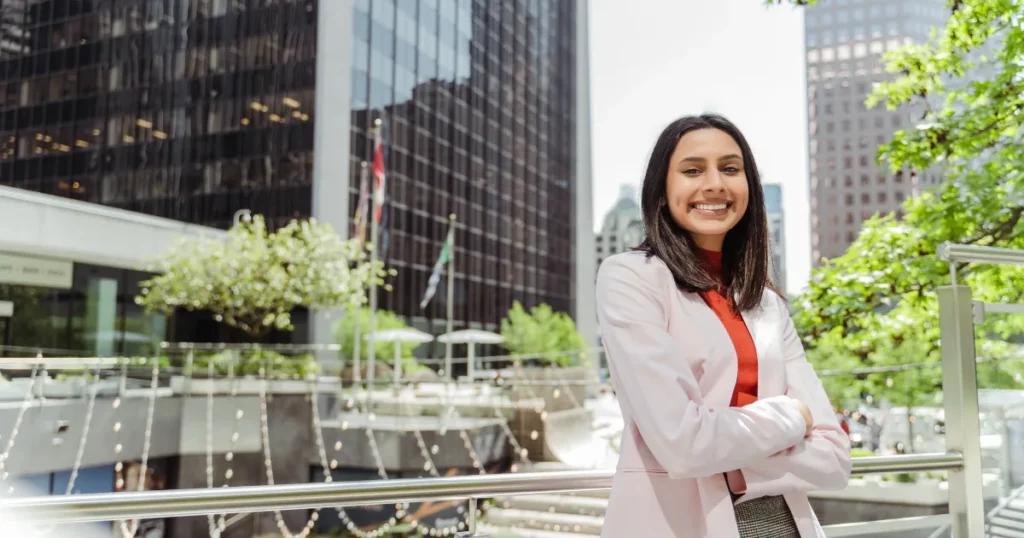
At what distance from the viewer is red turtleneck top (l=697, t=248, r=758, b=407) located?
1198 mm

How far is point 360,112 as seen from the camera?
87.4 ft

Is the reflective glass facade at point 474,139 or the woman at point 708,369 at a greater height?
the reflective glass facade at point 474,139

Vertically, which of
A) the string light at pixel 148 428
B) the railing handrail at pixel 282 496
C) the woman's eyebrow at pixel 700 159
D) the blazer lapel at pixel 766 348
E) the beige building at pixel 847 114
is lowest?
the string light at pixel 148 428

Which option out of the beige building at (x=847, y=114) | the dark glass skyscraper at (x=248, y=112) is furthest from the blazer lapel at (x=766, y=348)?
the beige building at (x=847, y=114)

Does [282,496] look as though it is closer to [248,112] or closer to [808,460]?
[808,460]

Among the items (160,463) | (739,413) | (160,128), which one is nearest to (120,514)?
(739,413)

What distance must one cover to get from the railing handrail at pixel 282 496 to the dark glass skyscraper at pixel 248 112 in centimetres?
2118

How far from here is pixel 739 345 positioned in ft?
4.03

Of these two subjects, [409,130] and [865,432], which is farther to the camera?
[409,130]

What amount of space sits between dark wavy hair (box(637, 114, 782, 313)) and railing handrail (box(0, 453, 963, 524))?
1.83 ft

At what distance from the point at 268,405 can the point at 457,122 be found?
20.3 metres

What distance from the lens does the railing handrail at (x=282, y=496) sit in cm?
146

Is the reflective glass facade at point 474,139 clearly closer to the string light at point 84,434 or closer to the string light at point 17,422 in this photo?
the string light at point 84,434

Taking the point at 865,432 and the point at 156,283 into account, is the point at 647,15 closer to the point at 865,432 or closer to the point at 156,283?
the point at 156,283
